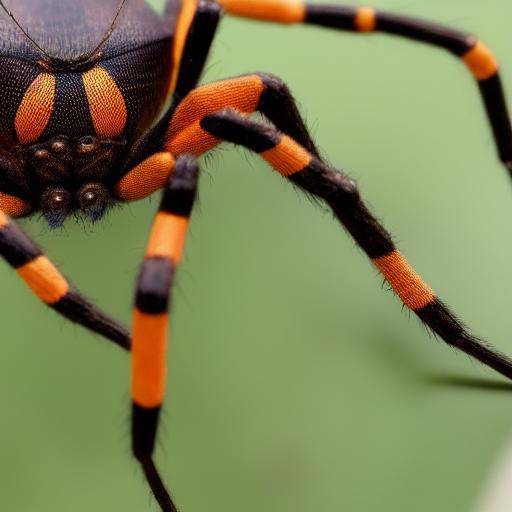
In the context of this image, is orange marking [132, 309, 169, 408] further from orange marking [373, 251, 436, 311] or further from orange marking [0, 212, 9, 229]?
orange marking [373, 251, 436, 311]

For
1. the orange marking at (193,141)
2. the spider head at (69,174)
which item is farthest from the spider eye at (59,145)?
the orange marking at (193,141)

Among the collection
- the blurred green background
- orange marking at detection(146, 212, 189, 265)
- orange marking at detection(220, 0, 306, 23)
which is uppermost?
orange marking at detection(220, 0, 306, 23)

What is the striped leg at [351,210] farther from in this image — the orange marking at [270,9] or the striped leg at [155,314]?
the orange marking at [270,9]

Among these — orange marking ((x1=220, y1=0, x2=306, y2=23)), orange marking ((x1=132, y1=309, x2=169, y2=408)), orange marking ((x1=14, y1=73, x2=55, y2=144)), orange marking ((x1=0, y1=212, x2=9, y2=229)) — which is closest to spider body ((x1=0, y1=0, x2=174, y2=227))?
orange marking ((x1=14, y1=73, x2=55, y2=144))

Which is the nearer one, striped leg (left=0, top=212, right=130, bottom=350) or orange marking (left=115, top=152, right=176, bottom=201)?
striped leg (left=0, top=212, right=130, bottom=350)

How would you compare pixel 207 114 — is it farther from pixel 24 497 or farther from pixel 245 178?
pixel 24 497

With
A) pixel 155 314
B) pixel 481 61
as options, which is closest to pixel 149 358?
pixel 155 314

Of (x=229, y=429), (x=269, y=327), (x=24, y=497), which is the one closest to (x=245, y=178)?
(x=269, y=327)
